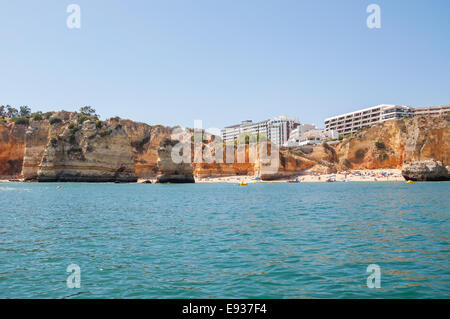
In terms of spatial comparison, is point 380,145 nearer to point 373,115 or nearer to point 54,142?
point 373,115

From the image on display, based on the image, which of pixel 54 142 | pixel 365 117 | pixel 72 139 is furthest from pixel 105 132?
pixel 365 117

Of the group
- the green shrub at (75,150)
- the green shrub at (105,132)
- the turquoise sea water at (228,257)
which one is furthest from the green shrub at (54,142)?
the turquoise sea water at (228,257)

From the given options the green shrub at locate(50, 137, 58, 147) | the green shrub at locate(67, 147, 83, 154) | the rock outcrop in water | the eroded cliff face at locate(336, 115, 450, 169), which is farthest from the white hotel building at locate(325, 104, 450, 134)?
the green shrub at locate(50, 137, 58, 147)

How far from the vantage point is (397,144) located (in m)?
90.9

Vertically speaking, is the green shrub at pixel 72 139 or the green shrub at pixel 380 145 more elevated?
the green shrub at pixel 72 139

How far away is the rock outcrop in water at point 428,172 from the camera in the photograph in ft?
230

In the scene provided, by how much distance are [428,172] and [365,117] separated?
7524 cm

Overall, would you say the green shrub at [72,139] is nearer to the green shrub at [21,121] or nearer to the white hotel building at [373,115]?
the green shrub at [21,121]

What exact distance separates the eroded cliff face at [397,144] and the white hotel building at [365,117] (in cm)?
2700

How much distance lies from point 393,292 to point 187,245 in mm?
7533

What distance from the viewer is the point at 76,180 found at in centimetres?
7950

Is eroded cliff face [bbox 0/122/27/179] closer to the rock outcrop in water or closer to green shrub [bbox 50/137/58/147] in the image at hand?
green shrub [bbox 50/137/58/147]

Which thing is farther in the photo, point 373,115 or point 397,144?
point 373,115
